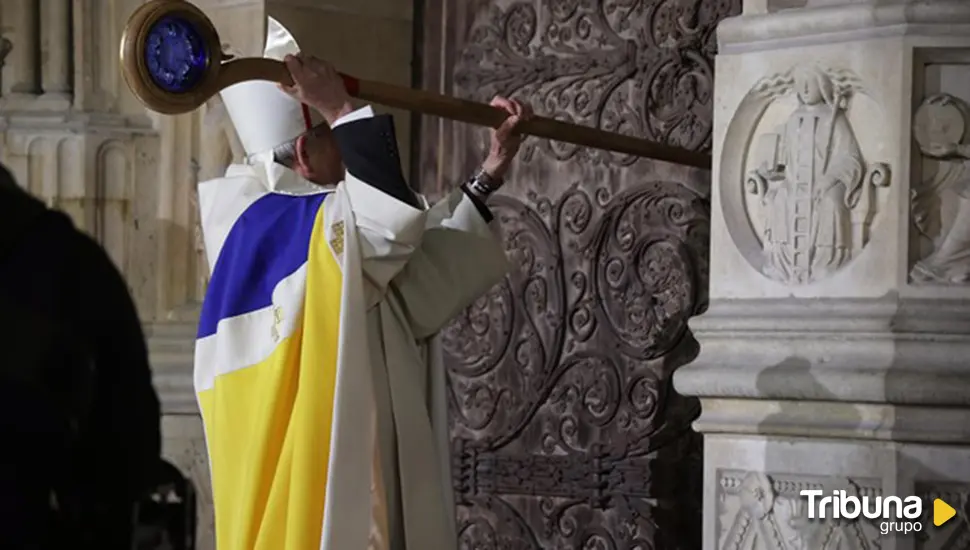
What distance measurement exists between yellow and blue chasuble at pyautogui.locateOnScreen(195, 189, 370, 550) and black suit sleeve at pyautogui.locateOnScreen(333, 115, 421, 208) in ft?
0.35

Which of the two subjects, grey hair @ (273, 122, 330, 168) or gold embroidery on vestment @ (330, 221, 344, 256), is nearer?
gold embroidery on vestment @ (330, 221, 344, 256)

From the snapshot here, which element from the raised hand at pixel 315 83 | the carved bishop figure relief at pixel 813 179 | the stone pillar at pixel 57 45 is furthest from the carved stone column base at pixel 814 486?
the stone pillar at pixel 57 45

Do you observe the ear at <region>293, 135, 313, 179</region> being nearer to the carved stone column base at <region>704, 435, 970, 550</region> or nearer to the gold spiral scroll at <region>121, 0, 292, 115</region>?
the gold spiral scroll at <region>121, 0, 292, 115</region>

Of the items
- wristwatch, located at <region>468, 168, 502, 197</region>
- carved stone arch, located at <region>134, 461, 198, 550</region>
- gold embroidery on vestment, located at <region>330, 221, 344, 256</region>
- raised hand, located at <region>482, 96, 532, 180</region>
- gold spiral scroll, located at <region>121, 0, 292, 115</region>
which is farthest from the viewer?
wristwatch, located at <region>468, 168, 502, 197</region>

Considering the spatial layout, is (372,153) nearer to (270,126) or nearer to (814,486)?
(270,126)

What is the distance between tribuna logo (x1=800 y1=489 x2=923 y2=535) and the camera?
4.25m

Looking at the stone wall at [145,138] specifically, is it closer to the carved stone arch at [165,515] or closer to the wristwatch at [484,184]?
the wristwatch at [484,184]

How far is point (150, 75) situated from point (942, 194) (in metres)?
1.62

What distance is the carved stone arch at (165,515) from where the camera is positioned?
2668 millimetres

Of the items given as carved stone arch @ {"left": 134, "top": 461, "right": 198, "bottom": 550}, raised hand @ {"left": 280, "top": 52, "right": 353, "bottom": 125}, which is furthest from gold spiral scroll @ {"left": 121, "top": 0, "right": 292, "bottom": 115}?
carved stone arch @ {"left": 134, "top": 461, "right": 198, "bottom": 550}

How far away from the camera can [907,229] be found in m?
4.35

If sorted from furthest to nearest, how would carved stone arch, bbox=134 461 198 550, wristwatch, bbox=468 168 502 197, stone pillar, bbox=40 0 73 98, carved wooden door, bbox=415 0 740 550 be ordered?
1. stone pillar, bbox=40 0 73 98
2. carved wooden door, bbox=415 0 740 550
3. wristwatch, bbox=468 168 502 197
4. carved stone arch, bbox=134 461 198 550

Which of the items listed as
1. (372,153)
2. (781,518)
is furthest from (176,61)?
(781,518)

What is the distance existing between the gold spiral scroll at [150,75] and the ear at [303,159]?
0.49m
